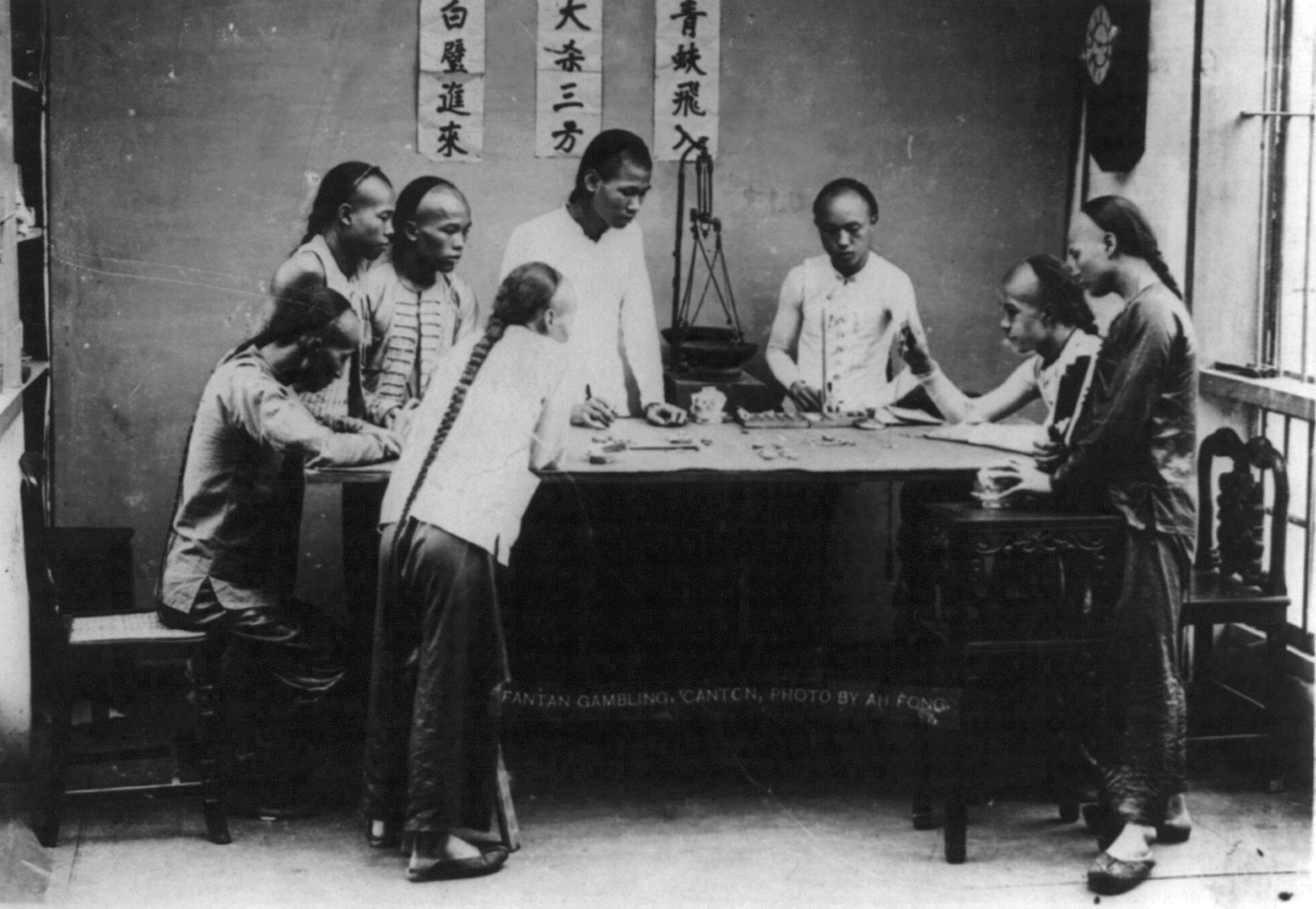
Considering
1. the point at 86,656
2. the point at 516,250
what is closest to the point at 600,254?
the point at 516,250

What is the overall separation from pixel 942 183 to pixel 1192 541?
128cm

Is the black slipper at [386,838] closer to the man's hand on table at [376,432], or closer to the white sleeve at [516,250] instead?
the man's hand on table at [376,432]

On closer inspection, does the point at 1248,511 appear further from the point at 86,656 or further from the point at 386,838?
the point at 86,656

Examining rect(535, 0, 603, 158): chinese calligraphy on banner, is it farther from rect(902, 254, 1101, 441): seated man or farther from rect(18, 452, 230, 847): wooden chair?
rect(18, 452, 230, 847): wooden chair

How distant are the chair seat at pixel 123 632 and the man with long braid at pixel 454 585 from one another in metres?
0.57

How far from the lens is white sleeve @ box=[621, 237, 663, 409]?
192 inches

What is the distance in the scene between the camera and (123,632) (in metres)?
4.53

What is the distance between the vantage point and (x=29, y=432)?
4.84 meters

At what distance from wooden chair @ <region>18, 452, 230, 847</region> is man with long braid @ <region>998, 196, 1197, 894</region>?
8.17 ft

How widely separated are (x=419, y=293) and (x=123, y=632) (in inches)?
49.8

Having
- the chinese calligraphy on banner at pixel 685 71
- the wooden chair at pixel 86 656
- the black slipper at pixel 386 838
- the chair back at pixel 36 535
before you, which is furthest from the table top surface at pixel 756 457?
the black slipper at pixel 386 838

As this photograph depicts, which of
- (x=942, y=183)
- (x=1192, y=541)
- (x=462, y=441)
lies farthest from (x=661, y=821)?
(x=942, y=183)

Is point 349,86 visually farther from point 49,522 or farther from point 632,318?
point 49,522

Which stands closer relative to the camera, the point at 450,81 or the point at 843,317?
the point at 450,81
